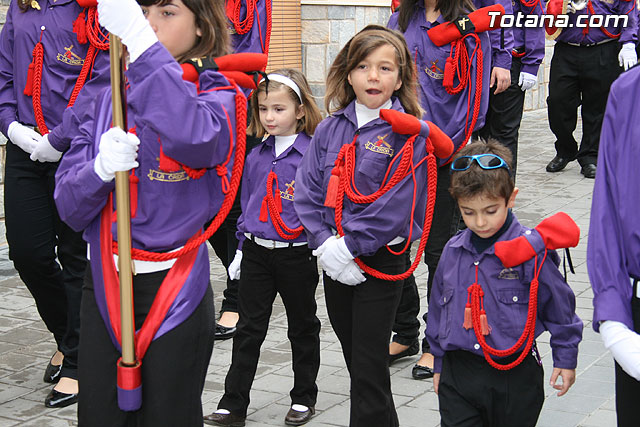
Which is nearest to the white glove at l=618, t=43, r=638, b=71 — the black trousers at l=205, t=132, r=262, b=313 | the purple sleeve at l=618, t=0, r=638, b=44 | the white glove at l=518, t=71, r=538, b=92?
the purple sleeve at l=618, t=0, r=638, b=44

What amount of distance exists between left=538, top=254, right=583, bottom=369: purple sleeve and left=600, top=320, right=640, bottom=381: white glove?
0.78 meters

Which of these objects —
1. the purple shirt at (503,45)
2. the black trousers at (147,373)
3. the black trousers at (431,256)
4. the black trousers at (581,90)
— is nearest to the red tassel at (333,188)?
the black trousers at (147,373)

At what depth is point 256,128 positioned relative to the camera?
4.94 m

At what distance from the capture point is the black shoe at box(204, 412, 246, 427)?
4520 millimetres

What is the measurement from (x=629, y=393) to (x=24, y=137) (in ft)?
10.1

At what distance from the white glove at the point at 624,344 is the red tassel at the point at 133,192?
1.34 m

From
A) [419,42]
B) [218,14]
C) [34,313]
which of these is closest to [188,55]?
[218,14]

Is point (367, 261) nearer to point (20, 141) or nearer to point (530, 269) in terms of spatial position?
point (530, 269)

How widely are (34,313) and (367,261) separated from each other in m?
2.83

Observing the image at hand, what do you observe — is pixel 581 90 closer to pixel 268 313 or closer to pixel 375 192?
pixel 268 313

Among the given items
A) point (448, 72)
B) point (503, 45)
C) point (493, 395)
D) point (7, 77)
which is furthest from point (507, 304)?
point (503, 45)

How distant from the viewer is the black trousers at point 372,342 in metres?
4.09

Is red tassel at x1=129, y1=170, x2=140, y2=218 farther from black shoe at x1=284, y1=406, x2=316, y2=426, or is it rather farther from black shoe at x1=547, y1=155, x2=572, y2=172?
black shoe at x1=547, y1=155, x2=572, y2=172

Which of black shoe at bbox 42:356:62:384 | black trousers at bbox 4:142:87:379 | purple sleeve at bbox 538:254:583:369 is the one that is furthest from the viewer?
black shoe at bbox 42:356:62:384
